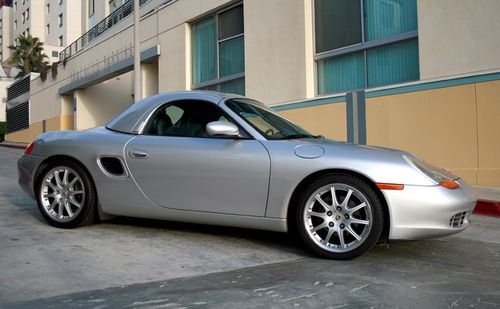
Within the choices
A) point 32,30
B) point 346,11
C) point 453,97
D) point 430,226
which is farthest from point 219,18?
point 32,30

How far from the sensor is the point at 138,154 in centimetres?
450

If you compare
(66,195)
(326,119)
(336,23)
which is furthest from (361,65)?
(66,195)

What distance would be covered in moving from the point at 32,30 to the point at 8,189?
5172cm

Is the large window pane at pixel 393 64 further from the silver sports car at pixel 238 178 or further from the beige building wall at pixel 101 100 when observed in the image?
the beige building wall at pixel 101 100

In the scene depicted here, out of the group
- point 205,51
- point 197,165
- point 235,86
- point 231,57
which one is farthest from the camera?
point 205,51

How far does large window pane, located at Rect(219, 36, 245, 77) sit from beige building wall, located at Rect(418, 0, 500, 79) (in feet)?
18.6

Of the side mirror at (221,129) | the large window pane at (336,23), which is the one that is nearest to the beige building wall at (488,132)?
the large window pane at (336,23)

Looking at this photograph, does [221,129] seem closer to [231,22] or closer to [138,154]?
[138,154]

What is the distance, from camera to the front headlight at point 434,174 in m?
3.84

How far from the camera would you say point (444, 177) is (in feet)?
13.1

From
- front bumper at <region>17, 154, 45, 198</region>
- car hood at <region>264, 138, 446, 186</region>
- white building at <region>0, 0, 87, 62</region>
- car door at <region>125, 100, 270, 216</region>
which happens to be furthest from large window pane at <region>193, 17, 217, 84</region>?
white building at <region>0, 0, 87, 62</region>

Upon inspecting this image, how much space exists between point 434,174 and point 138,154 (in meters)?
2.53

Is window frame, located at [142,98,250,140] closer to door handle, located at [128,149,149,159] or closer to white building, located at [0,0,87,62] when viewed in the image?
door handle, located at [128,149,149,159]

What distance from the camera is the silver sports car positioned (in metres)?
3.77
